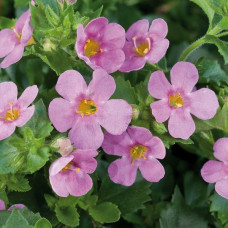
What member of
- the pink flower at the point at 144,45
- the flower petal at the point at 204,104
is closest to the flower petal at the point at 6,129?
the pink flower at the point at 144,45

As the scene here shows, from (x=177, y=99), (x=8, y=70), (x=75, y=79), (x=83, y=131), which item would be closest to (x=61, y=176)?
(x=83, y=131)

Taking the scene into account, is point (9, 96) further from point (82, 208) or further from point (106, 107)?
point (82, 208)

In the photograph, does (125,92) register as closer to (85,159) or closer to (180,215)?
(85,159)

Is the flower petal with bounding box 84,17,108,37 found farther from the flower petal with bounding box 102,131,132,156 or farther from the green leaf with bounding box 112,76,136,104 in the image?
the flower petal with bounding box 102,131,132,156

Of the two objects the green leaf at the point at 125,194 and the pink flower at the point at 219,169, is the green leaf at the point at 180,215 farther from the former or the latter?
the pink flower at the point at 219,169

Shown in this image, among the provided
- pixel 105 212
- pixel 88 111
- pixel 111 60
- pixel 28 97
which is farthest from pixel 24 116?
pixel 105 212

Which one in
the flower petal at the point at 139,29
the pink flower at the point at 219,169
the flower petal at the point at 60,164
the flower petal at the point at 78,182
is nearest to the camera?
the flower petal at the point at 60,164

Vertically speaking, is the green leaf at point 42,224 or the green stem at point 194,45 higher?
the green stem at point 194,45
